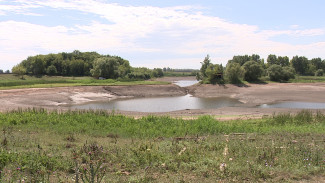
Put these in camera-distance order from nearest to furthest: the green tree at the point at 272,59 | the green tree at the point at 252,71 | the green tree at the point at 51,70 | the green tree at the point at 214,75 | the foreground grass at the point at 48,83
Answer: the foreground grass at the point at 48,83 → the green tree at the point at 214,75 → the green tree at the point at 252,71 → the green tree at the point at 51,70 → the green tree at the point at 272,59

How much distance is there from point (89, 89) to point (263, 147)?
4384cm

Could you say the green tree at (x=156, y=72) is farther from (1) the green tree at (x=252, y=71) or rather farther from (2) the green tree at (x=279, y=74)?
(2) the green tree at (x=279, y=74)

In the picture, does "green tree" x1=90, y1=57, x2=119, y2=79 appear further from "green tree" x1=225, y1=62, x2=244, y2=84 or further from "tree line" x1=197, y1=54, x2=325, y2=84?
"green tree" x1=225, y1=62, x2=244, y2=84

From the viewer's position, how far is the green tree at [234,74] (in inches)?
2562

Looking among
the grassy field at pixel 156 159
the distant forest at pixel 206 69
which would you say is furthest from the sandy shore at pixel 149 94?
the grassy field at pixel 156 159

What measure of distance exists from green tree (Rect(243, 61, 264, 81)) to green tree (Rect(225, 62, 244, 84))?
9.22 ft

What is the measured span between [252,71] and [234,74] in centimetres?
631

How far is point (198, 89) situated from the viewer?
62.1 meters

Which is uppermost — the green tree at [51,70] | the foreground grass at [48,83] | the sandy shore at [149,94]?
the green tree at [51,70]

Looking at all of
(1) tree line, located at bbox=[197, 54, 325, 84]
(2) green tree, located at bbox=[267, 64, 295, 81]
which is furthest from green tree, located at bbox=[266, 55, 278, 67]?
(2) green tree, located at bbox=[267, 64, 295, 81]

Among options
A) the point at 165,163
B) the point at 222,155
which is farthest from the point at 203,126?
the point at 165,163

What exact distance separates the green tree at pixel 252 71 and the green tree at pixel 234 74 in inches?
111

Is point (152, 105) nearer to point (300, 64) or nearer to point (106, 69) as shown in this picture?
point (106, 69)

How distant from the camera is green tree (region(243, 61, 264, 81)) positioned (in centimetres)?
6825
